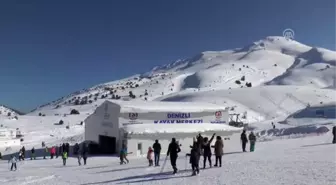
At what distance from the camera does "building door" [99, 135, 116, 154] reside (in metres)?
32.3

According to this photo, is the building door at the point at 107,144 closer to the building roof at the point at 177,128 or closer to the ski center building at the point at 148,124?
the ski center building at the point at 148,124

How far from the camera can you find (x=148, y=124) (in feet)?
105

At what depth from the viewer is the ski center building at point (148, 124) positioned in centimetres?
2962

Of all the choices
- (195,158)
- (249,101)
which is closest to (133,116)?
(195,158)

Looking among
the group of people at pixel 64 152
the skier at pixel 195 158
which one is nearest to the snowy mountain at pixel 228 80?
the group of people at pixel 64 152

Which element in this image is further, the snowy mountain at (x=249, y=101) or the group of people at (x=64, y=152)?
the snowy mountain at (x=249, y=101)

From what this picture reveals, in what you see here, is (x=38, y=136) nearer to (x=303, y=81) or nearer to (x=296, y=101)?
(x=296, y=101)

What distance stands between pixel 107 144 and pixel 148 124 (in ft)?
15.2

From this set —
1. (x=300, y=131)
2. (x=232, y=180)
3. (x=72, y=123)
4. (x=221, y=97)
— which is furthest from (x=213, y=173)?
(x=221, y=97)

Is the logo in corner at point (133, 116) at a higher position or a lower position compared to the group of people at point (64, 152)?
higher

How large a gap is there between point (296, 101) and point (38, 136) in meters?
51.9

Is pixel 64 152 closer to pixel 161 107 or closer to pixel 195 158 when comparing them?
pixel 161 107

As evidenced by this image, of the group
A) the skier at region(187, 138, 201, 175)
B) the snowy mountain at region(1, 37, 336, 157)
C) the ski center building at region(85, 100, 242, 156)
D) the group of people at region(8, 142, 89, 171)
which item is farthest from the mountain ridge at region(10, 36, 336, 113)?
the skier at region(187, 138, 201, 175)

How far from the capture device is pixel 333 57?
625ft
